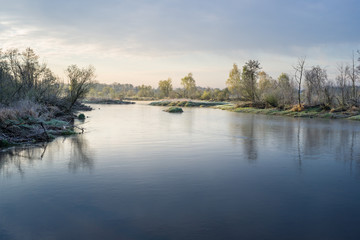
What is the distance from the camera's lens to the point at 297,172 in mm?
8961

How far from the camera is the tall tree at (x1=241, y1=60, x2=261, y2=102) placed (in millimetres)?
47344

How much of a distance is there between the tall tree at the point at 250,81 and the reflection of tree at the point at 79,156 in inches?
1463

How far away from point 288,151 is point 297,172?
3.73m

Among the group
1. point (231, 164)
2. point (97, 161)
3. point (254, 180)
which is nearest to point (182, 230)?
point (254, 180)

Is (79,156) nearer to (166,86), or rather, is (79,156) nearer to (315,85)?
(315,85)

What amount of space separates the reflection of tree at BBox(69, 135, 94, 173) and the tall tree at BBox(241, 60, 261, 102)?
37.2 metres

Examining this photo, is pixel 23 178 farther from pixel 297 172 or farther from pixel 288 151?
pixel 288 151

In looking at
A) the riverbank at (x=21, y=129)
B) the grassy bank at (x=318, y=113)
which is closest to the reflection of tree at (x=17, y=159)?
the riverbank at (x=21, y=129)

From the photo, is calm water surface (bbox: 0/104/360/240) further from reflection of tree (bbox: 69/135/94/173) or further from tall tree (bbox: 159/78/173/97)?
tall tree (bbox: 159/78/173/97)

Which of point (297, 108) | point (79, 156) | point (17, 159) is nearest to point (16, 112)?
point (17, 159)

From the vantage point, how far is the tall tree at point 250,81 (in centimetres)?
4734

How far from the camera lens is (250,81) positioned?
4809 centimetres

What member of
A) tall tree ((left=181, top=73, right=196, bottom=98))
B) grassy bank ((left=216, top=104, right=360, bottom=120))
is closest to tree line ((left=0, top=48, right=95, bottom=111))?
grassy bank ((left=216, top=104, right=360, bottom=120))

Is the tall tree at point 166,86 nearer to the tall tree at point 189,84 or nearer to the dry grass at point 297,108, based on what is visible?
the tall tree at point 189,84
